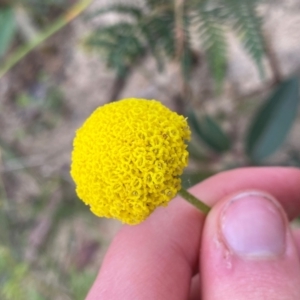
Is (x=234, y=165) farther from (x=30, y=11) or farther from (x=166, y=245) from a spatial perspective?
(x=30, y=11)

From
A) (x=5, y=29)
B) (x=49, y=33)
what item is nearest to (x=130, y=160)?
(x=49, y=33)

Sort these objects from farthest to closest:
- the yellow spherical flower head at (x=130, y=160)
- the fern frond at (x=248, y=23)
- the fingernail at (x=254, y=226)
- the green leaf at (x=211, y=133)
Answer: the green leaf at (x=211, y=133) → the fern frond at (x=248, y=23) → the fingernail at (x=254, y=226) → the yellow spherical flower head at (x=130, y=160)

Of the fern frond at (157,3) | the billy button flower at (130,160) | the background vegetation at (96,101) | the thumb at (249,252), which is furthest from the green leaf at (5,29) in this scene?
the thumb at (249,252)

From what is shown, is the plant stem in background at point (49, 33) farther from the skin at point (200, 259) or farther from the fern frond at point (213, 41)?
the skin at point (200, 259)

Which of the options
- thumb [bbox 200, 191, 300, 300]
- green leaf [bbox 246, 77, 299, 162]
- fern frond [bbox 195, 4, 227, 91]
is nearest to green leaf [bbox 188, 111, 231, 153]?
green leaf [bbox 246, 77, 299, 162]

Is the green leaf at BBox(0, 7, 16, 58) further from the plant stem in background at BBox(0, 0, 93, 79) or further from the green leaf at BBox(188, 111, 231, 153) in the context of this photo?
the green leaf at BBox(188, 111, 231, 153)

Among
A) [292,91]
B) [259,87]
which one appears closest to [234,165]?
[292,91]

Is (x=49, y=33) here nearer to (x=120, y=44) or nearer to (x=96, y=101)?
(x=120, y=44)
